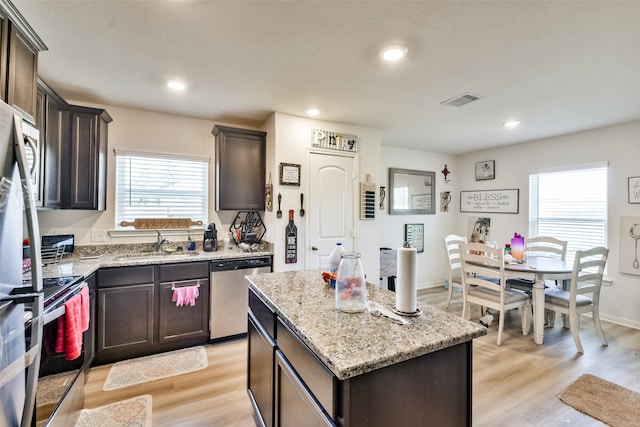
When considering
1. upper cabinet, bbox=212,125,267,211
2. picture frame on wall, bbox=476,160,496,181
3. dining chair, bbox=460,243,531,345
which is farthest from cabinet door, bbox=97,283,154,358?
picture frame on wall, bbox=476,160,496,181

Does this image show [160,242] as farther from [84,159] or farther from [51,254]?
[84,159]

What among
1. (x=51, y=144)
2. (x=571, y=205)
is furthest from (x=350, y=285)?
(x=571, y=205)

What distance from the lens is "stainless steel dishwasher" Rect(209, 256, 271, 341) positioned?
9.85 feet

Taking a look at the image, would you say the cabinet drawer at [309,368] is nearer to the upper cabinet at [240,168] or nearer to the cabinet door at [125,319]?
the cabinet door at [125,319]

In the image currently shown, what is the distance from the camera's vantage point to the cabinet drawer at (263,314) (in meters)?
1.52

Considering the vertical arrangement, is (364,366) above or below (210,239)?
below

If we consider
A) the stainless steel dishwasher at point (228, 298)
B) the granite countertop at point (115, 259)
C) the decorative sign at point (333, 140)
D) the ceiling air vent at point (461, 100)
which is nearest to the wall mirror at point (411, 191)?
the decorative sign at point (333, 140)

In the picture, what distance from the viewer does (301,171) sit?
3.41 metres

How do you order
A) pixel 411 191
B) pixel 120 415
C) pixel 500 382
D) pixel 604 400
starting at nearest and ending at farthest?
pixel 120 415 → pixel 604 400 → pixel 500 382 → pixel 411 191

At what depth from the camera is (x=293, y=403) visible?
127 centimetres

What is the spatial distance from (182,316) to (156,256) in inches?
26.1

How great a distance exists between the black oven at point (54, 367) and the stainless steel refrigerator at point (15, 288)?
10.7 inches

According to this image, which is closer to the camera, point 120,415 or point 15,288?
point 15,288

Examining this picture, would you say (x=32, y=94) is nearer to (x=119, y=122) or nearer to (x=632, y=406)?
(x=119, y=122)
